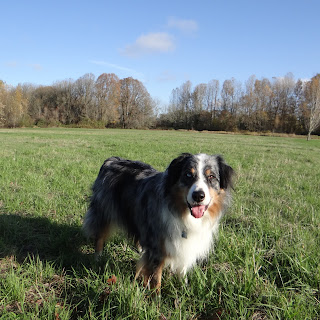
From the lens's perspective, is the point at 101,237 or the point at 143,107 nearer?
the point at 101,237

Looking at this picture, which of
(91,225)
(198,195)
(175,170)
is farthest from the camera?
(91,225)

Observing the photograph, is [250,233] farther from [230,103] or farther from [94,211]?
[230,103]

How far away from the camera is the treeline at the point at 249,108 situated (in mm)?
61125

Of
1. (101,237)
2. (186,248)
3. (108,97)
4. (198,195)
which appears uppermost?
(108,97)

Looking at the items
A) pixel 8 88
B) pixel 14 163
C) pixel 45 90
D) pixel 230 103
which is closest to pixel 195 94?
pixel 230 103

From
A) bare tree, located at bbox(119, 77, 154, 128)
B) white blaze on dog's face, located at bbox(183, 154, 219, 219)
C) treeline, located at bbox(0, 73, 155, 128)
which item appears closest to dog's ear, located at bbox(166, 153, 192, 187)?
white blaze on dog's face, located at bbox(183, 154, 219, 219)

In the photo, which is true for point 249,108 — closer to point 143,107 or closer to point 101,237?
point 143,107

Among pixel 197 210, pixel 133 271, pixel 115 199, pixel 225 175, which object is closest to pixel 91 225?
pixel 115 199

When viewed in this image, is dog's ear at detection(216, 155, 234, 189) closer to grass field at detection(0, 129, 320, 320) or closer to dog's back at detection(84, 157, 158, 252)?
grass field at detection(0, 129, 320, 320)

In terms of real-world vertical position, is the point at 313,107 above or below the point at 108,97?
below

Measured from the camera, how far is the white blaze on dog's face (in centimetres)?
276

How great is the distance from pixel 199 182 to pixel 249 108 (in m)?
69.0

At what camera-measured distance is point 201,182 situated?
2.91 meters

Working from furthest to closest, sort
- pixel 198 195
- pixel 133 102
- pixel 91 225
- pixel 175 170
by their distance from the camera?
pixel 133 102 → pixel 91 225 → pixel 175 170 → pixel 198 195
